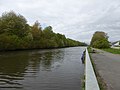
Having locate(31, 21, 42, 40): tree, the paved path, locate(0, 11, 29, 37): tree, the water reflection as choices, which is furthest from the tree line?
the paved path

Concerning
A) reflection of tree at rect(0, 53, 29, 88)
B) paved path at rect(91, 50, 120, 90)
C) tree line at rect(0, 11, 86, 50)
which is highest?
tree line at rect(0, 11, 86, 50)

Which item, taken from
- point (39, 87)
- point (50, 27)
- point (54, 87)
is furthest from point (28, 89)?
point (50, 27)

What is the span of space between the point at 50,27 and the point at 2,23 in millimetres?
49406

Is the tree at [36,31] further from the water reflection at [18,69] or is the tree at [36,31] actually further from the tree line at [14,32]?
the water reflection at [18,69]

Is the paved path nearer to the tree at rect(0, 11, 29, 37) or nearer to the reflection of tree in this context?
the reflection of tree

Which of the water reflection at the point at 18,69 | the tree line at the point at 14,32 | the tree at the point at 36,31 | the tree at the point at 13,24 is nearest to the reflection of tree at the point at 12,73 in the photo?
the water reflection at the point at 18,69

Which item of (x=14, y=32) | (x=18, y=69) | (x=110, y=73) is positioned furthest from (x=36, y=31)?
(x=110, y=73)

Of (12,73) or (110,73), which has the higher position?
(110,73)

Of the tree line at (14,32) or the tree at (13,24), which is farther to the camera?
the tree at (13,24)

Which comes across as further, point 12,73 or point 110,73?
point 12,73

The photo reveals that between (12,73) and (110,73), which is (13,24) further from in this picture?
(110,73)

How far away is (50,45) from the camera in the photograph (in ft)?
354

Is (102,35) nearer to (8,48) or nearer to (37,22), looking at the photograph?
(37,22)

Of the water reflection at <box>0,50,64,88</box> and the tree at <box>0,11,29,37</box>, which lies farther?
the tree at <box>0,11,29,37</box>
